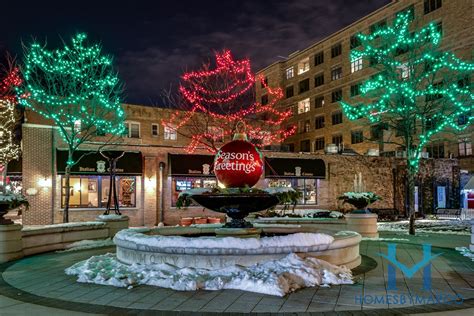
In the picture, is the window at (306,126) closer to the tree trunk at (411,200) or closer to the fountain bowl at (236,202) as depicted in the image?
the tree trunk at (411,200)

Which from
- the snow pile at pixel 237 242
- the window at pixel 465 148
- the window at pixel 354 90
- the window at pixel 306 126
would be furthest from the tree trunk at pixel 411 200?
the window at pixel 306 126

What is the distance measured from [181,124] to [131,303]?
2748 centimetres

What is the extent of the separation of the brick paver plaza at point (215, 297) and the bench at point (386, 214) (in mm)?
22079

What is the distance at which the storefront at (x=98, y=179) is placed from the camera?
25.7 m

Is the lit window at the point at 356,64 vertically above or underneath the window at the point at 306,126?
above

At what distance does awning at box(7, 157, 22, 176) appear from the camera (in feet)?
90.6

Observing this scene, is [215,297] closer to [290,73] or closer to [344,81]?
[344,81]

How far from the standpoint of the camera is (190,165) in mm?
28359

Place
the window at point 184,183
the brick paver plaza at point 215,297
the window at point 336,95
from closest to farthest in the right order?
the brick paver plaza at point 215,297, the window at point 184,183, the window at point 336,95

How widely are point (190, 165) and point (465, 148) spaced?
30.4 metres

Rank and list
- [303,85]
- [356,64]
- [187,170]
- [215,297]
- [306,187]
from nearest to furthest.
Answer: [215,297] → [187,170] → [306,187] → [356,64] → [303,85]

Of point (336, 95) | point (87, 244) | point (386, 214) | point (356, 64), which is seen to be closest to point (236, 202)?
point (87, 244)

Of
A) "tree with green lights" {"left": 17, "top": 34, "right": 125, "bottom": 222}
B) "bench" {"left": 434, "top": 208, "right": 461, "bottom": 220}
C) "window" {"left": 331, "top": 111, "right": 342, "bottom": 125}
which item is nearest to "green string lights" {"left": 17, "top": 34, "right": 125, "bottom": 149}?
"tree with green lights" {"left": 17, "top": 34, "right": 125, "bottom": 222}

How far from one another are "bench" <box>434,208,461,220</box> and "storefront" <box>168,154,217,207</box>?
17501 mm
